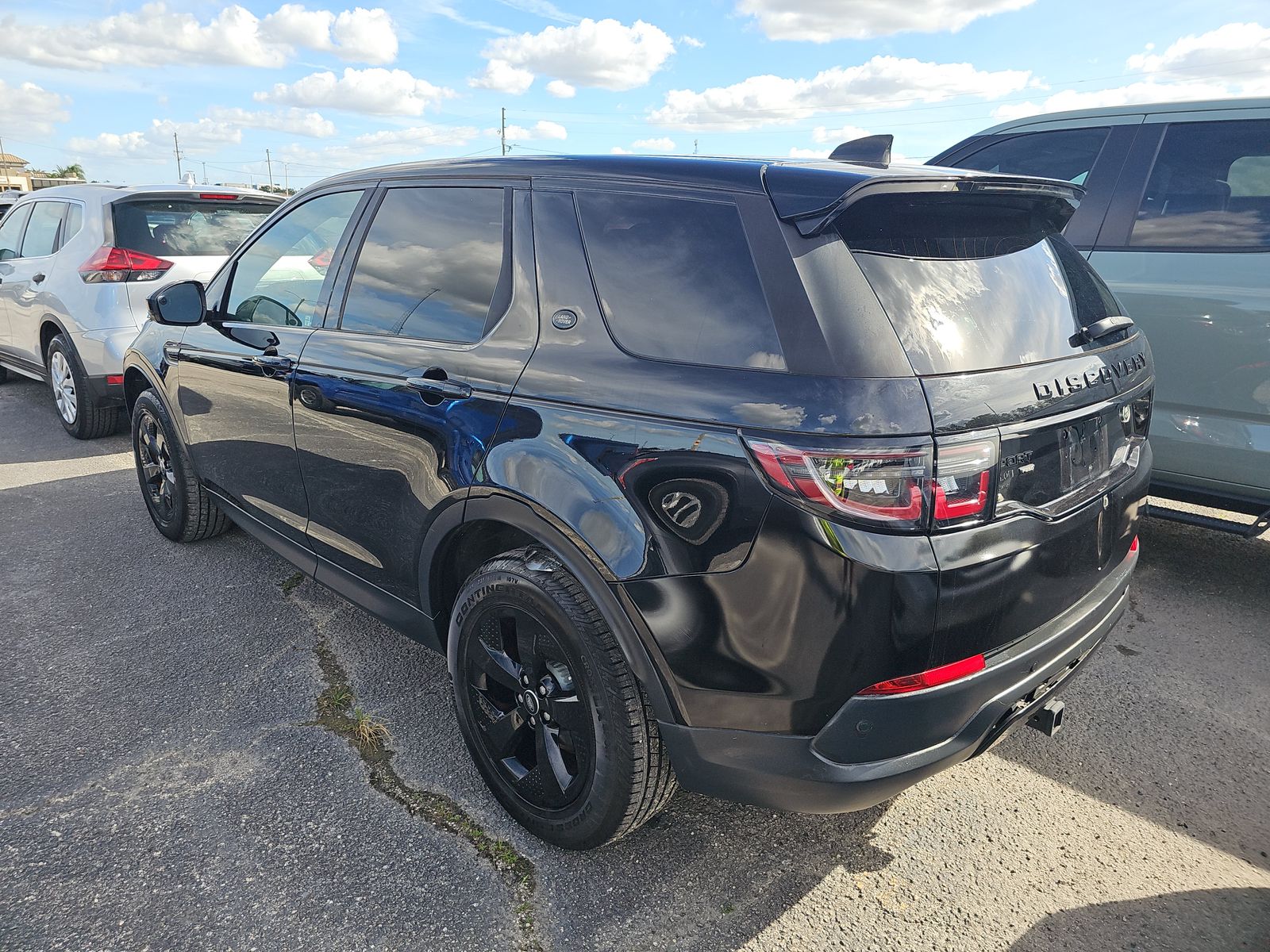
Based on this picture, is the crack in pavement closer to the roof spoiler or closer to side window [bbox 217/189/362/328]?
side window [bbox 217/189/362/328]

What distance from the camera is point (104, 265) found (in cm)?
559

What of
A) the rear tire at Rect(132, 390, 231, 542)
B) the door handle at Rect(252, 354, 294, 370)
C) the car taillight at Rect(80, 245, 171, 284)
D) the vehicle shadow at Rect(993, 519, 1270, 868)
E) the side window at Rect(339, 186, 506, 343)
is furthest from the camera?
the car taillight at Rect(80, 245, 171, 284)

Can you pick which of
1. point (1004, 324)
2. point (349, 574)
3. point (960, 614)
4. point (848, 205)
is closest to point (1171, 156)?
point (1004, 324)

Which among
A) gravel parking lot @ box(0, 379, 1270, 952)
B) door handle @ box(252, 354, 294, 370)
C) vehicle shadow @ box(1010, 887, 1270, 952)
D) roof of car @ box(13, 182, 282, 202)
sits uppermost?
roof of car @ box(13, 182, 282, 202)

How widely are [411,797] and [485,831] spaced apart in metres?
0.28

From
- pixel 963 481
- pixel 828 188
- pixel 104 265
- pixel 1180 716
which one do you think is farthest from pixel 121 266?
pixel 1180 716

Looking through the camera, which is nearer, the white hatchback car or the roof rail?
the roof rail

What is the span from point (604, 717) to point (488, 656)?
0.47 metres

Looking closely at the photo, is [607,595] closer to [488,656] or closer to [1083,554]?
[488,656]

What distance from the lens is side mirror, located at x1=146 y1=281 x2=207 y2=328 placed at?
352cm

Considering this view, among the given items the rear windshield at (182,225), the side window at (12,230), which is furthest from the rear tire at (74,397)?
the side window at (12,230)

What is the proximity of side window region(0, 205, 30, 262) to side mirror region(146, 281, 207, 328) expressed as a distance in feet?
14.5

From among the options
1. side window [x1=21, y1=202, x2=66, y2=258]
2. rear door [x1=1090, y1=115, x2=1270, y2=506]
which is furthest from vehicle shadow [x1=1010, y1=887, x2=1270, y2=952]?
side window [x1=21, y1=202, x2=66, y2=258]

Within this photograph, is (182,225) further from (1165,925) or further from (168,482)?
(1165,925)
